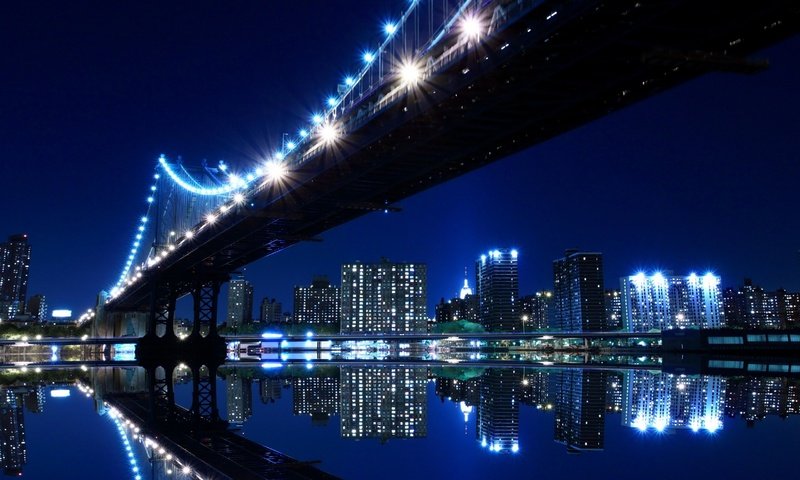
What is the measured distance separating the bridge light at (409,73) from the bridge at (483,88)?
0.20 ft

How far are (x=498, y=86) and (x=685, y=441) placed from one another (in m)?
12.5

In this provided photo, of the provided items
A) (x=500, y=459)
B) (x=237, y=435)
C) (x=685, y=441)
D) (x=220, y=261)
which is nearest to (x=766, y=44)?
(x=685, y=441)

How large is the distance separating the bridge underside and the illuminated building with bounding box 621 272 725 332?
5558 inches

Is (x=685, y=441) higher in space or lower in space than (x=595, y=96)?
lower

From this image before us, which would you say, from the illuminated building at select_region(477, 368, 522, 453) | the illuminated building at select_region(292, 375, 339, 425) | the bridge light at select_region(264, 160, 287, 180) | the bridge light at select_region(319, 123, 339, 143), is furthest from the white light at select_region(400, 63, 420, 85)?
the bridge light at select_region(264, 160, 287, 180)

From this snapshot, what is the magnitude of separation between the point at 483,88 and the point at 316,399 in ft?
34.4

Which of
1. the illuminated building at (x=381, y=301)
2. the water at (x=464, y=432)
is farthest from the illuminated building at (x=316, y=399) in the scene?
the illuminated building at (x=381, y=301)

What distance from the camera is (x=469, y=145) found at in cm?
2700

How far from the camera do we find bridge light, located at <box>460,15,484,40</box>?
19500mm

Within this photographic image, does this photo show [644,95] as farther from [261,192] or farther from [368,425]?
[261,192]

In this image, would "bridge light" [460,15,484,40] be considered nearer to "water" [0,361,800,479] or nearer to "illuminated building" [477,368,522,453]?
A: "illuminated building" [477,368,522,453]

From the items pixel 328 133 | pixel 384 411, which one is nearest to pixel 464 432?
pixel 384 411

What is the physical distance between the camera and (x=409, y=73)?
23.4 m

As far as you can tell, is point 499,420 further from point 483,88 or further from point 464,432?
point 483,88
